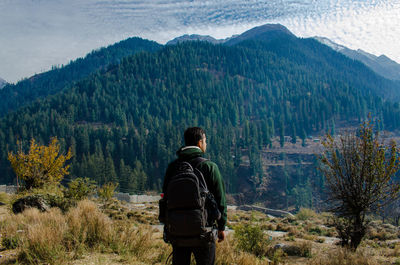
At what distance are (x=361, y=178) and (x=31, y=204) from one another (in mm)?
10076

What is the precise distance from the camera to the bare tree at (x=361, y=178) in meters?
8.00

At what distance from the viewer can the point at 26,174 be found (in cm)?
1328

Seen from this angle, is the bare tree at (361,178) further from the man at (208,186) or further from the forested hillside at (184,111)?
the forested hillside at (184,111)

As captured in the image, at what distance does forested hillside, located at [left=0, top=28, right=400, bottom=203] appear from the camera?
87812mm

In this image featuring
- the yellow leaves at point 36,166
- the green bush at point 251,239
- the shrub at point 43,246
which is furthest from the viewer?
the yellow leaves at point 36,166

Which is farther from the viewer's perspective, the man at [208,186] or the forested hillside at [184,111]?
the forested hillside at [184,111]

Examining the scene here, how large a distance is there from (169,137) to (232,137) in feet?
82.9

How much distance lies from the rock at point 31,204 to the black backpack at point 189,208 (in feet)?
25.8

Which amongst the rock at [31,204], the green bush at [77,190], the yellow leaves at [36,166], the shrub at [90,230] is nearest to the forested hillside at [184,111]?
the yellow leaves at [36,166]

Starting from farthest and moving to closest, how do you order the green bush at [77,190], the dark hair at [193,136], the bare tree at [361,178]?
the green bush at [77,190], the bare tree at [361,178], the dark hair at [193,136]

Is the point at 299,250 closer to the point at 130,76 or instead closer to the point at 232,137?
the point at 232,137

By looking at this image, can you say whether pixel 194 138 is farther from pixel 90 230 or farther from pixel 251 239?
pixel 251 239

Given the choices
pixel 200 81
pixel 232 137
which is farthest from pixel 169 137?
pixel 200 81

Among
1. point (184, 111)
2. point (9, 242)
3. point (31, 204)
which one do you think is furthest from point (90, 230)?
point (184, 111)
